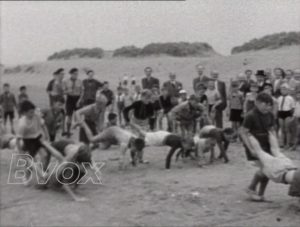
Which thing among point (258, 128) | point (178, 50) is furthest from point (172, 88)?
point (178, 50)

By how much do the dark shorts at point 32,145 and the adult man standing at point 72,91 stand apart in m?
3.90

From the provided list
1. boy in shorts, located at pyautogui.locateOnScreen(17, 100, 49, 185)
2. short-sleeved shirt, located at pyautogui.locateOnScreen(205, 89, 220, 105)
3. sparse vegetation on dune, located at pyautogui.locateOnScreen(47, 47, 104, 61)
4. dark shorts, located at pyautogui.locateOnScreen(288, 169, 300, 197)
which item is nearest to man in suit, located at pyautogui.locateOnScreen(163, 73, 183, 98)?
short-sleeved shirt, located at pyautogui.locateOnScreen(205, 89, 220, 105)

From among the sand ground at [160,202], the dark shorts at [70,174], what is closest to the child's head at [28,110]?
the dark shorts at [70,174]

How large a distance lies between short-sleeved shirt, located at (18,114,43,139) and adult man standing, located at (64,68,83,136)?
12.8ft

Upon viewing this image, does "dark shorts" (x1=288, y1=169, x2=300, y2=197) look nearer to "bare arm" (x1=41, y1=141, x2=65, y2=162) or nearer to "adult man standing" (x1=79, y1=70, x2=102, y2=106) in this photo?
"bare arm" (x1=41, y1=141, x2=65, y2=162)

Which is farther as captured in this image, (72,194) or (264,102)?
(72,194)

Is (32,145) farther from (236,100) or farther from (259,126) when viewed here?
(236,100)

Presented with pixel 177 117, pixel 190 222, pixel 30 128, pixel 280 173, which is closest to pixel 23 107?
pixel 30 128

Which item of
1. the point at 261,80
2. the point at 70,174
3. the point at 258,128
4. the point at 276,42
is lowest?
the point at 70,174

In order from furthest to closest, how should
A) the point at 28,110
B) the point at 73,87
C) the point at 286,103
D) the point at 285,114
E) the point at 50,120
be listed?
1. the point at 73,87
2. the point at 50,120
3. the point at 285,114
4. the point at 286,103
5. the point at 28,110

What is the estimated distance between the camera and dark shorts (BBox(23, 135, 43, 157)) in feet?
30.2

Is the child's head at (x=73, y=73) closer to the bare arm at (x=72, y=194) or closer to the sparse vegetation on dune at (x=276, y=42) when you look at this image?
the bare arm at (x=72, y=194)

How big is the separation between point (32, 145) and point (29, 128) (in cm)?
33

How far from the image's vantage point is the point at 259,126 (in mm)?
7266
